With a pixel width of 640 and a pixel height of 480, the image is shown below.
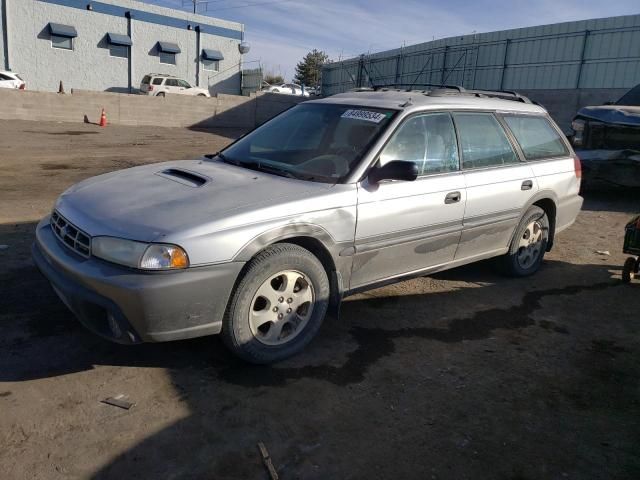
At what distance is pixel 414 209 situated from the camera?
13.1ft

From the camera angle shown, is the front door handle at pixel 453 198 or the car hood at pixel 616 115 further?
the car hood at pixel 616 115

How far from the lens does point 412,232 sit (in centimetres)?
401

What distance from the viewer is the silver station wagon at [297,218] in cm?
291

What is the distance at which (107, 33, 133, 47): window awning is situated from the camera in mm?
32125

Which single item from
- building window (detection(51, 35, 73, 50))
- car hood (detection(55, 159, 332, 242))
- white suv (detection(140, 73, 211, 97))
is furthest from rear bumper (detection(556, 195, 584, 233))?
building window (detection(51, 35, 73, 50))

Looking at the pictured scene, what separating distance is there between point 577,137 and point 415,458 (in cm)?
875

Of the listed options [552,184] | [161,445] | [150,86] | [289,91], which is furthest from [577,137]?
[289,91]

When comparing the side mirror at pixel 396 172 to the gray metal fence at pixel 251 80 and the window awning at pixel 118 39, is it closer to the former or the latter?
the window awning at pixel 118 39

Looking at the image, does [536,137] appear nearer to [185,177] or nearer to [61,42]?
[185,177]

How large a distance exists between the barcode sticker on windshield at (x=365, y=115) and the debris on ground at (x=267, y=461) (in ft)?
8.02

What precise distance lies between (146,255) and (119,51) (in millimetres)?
34170

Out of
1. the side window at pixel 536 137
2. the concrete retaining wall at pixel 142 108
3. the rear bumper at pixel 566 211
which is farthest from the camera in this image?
the concrete retaining wall at pixel 142 108

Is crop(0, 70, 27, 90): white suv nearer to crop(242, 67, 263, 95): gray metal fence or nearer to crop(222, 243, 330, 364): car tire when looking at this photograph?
crop(242, 67, 263, 95): gray metal fence

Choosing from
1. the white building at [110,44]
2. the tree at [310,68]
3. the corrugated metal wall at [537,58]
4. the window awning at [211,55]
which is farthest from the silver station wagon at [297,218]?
the tree at [310,68]
